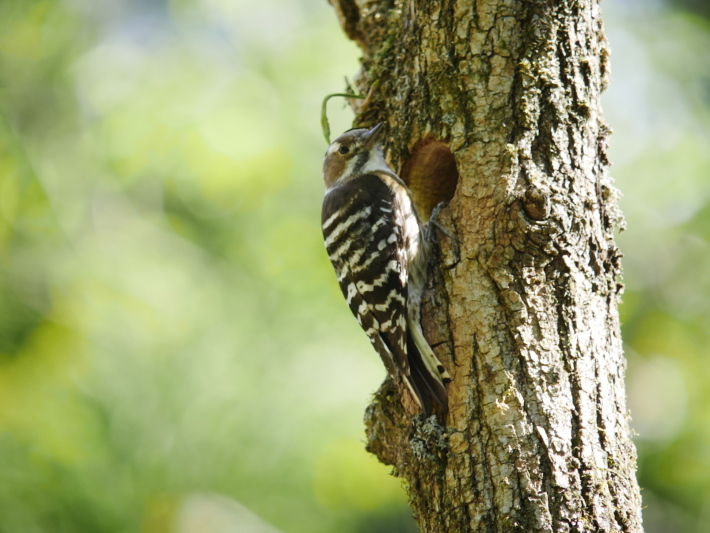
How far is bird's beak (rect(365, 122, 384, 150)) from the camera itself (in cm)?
397

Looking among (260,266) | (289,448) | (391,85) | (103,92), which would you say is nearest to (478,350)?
(391,85)

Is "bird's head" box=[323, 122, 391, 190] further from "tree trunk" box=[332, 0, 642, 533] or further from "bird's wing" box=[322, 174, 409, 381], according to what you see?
"tree trunk" box=[332, 0, 642, 533]

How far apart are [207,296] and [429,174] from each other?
2.12 m

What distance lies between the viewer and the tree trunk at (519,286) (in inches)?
106

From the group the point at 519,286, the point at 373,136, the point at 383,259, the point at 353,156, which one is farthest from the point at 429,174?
the point at 519,286

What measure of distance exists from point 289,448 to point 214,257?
1772 mm

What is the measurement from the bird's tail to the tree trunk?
52 mm

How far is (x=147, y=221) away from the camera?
553 cm

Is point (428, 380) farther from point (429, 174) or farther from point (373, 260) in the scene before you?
point (429, 174)

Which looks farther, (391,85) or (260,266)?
(260,266)

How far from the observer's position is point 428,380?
305 centimetres

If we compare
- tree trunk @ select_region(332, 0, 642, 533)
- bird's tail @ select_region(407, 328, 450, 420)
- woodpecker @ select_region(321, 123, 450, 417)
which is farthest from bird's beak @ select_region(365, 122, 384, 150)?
bird's tail @ select_region(407, 328, 450, 420)

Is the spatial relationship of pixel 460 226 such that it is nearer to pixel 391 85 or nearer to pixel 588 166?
pixel 588 166

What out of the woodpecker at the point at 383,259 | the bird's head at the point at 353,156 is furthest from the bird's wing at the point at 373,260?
the bird's head at the point at 353,156
